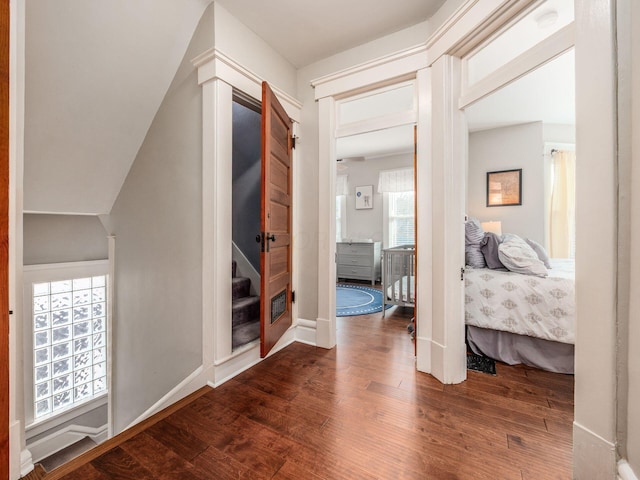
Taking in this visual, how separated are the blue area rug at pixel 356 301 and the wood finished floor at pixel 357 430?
164cm

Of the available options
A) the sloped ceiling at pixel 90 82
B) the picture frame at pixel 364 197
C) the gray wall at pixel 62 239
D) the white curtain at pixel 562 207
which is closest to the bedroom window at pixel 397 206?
the picture frame at pixel 364 197

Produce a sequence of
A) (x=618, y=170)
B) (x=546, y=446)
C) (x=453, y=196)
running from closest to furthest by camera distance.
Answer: (x=618, y=170) → (x=546, y=446) → (x=453, y=196)

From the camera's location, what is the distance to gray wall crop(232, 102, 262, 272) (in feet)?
10.8

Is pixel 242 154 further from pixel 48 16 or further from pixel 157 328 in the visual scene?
pixel 157 328

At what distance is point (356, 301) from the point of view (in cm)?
446

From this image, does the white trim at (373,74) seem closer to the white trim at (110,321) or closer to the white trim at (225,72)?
the white trim at (225,72)

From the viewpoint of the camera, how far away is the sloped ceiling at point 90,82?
186 cm

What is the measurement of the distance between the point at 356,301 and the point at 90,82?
3.92 m

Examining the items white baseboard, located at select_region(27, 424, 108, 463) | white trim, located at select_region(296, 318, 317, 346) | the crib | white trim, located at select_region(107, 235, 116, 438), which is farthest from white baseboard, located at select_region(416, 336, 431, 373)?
white baseboard, located at select_region(27, 424, 108, 463)

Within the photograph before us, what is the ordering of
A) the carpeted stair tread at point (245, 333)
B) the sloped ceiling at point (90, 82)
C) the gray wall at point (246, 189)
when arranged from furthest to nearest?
the gray wall at point (246, 189), the carpeted stair tread at point (245, 333), the sloped ceiling at point (90, 82)

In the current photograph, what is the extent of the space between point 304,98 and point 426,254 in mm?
1905

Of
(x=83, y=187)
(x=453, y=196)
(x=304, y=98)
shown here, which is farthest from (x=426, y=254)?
(x=83, y=187)

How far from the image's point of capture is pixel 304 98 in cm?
280

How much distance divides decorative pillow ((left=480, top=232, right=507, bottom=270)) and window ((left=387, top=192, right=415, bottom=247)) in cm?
308
